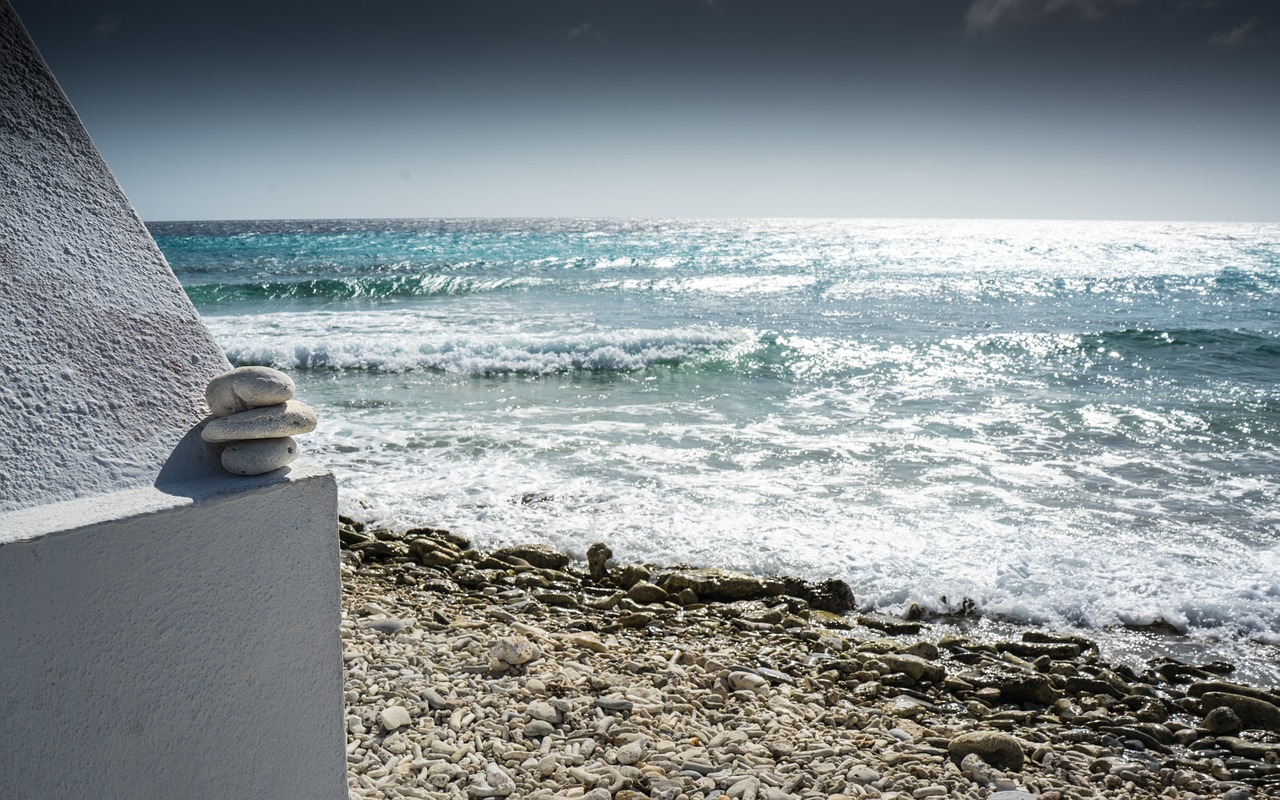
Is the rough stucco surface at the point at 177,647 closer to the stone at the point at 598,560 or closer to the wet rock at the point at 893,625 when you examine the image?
the stone at the point at 598,560

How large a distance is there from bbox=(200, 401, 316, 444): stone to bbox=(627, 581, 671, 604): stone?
2.93 meters

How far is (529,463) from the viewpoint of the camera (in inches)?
271

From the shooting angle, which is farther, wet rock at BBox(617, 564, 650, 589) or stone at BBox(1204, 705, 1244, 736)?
wet rock at BBox(617, 564, 650, 589)

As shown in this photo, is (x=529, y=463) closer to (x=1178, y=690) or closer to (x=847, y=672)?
(x=847, y=672)

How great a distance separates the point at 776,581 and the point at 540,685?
1.86m

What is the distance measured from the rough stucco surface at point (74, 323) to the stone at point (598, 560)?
3.06 m

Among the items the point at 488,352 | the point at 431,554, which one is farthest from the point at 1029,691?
the point at 488,352

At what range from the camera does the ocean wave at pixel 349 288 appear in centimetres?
2253

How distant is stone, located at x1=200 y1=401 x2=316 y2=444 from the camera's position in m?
1.70

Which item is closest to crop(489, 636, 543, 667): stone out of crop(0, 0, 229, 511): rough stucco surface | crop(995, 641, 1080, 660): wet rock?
crop(0, 0, 229, 511): rough stucco surface

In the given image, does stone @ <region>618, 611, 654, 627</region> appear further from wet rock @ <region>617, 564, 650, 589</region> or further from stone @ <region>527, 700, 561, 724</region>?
stone @ <region>527, 700, 561, 724</region>

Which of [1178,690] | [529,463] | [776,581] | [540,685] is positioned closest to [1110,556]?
[1178,690]

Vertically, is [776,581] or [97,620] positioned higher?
[97,620]

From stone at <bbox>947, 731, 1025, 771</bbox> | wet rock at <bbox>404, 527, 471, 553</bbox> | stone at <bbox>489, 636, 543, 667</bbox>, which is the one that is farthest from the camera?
wet rock at <bbox>404, 527, 471, 553</bbox>
